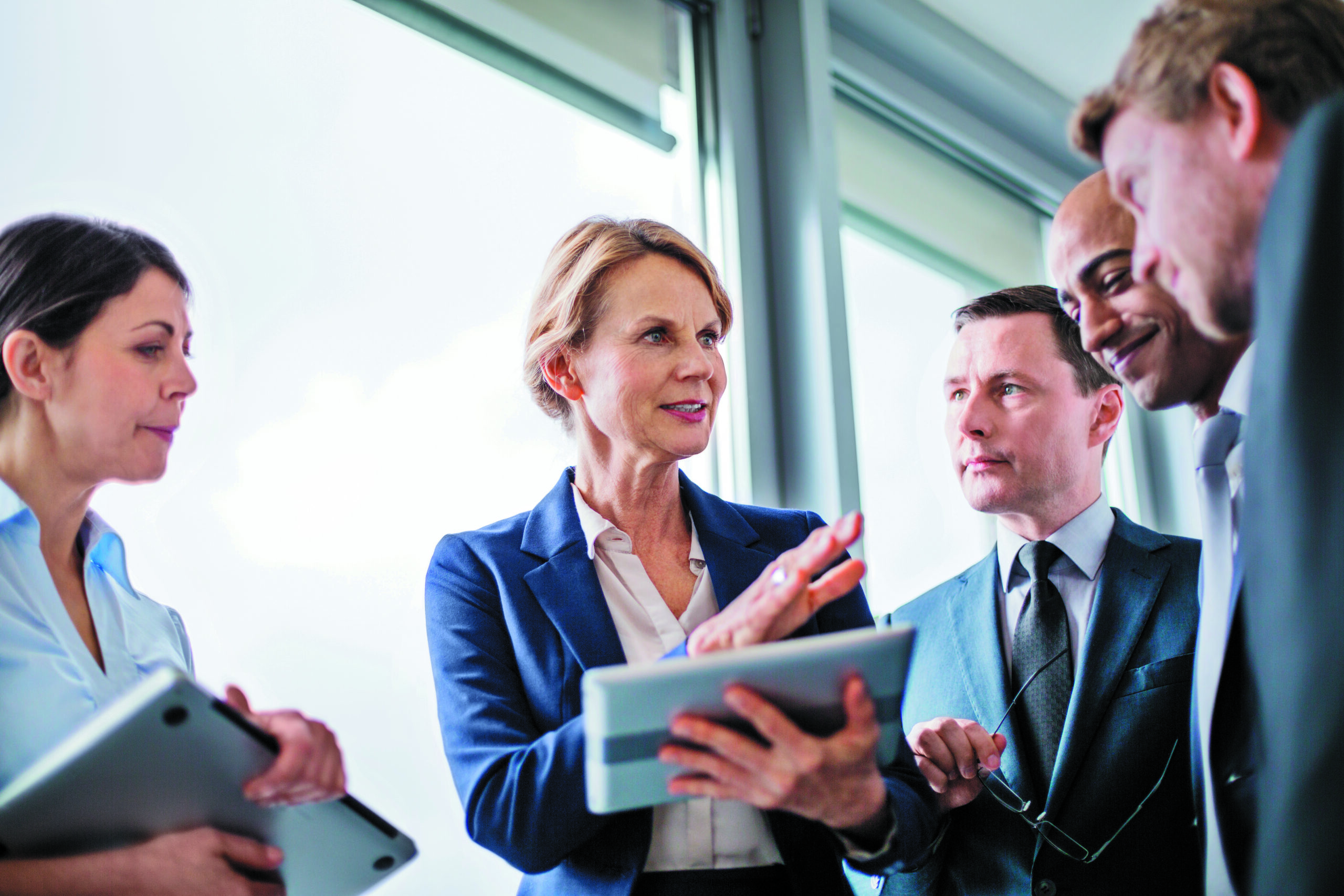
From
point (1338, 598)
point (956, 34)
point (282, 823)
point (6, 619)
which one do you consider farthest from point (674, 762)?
point (956, 34)

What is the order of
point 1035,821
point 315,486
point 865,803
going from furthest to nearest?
point 315,486, point 1035,821, point 865,803

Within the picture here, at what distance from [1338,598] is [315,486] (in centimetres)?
154

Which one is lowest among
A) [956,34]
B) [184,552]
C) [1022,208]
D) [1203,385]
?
[184,552]

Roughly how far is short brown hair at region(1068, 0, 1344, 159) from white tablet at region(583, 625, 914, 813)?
71 centimetres

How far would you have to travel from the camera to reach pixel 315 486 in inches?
73.2

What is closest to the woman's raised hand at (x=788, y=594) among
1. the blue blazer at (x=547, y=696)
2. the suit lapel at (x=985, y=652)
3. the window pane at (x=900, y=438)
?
the blue blazer at (x=547, y=696)

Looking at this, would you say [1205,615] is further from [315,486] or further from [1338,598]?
[315,486]

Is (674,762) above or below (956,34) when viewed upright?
below

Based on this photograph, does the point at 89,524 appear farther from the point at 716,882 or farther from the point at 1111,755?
the point at 1111,755

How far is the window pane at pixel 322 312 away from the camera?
65.6 inches

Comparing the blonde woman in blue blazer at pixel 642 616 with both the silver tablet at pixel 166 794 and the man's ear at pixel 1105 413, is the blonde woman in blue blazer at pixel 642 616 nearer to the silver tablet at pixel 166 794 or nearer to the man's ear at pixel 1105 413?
the silver tablet at pixel 166 794

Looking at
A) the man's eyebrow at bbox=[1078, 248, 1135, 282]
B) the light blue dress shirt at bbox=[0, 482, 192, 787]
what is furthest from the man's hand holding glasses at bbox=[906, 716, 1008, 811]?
the light blue dress shirt at bbox=[0, 482, 192, 787]

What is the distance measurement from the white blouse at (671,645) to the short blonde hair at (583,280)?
9.3 inches

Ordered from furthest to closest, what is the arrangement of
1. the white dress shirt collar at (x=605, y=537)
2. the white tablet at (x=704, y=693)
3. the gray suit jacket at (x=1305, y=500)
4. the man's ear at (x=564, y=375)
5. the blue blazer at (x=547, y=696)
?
the man's ear at (x=564, y=375) < the white dress shirt collar at (x=605, y=537) < the blue blazer at (x=547, y=696) < the white tablet at (x=704, y=693) < the gray suit jacket at (x=1305, y=500)
